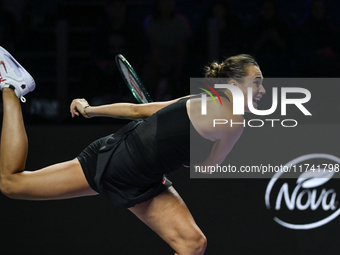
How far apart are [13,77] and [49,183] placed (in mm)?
466

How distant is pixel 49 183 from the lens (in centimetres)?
162

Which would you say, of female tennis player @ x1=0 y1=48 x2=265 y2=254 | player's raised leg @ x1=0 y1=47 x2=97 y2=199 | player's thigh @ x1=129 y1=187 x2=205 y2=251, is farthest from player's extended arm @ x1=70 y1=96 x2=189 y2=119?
Answer: player's thigh @ x1=129 y1=187 x2=205 y2=251

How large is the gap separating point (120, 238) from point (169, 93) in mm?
886

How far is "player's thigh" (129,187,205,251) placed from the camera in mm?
1680

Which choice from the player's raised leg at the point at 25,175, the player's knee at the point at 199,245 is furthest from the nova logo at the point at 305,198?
the player's raised leg at the point at 25,175

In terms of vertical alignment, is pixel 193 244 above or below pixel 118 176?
below

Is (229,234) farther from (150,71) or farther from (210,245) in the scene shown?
(150,71)

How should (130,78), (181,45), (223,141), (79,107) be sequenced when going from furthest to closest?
(181,45), (130,78), (79,107), (223,141)

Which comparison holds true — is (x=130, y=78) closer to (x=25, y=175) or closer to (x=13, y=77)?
(x=13, y=77)

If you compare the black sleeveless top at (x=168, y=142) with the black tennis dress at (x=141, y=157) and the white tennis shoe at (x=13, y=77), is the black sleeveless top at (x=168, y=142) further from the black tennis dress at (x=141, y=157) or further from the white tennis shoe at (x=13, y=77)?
the white tennis shoe at (x=13, y=77)

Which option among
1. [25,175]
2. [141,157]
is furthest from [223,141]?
[25,175]

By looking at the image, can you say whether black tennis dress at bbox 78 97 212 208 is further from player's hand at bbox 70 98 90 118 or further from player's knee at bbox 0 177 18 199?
player's knee at bbox 0 177 18 199

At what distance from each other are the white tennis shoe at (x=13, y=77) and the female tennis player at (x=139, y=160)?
→ 0.6 inches

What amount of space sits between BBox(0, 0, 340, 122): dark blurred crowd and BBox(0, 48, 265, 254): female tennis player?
95 cm
